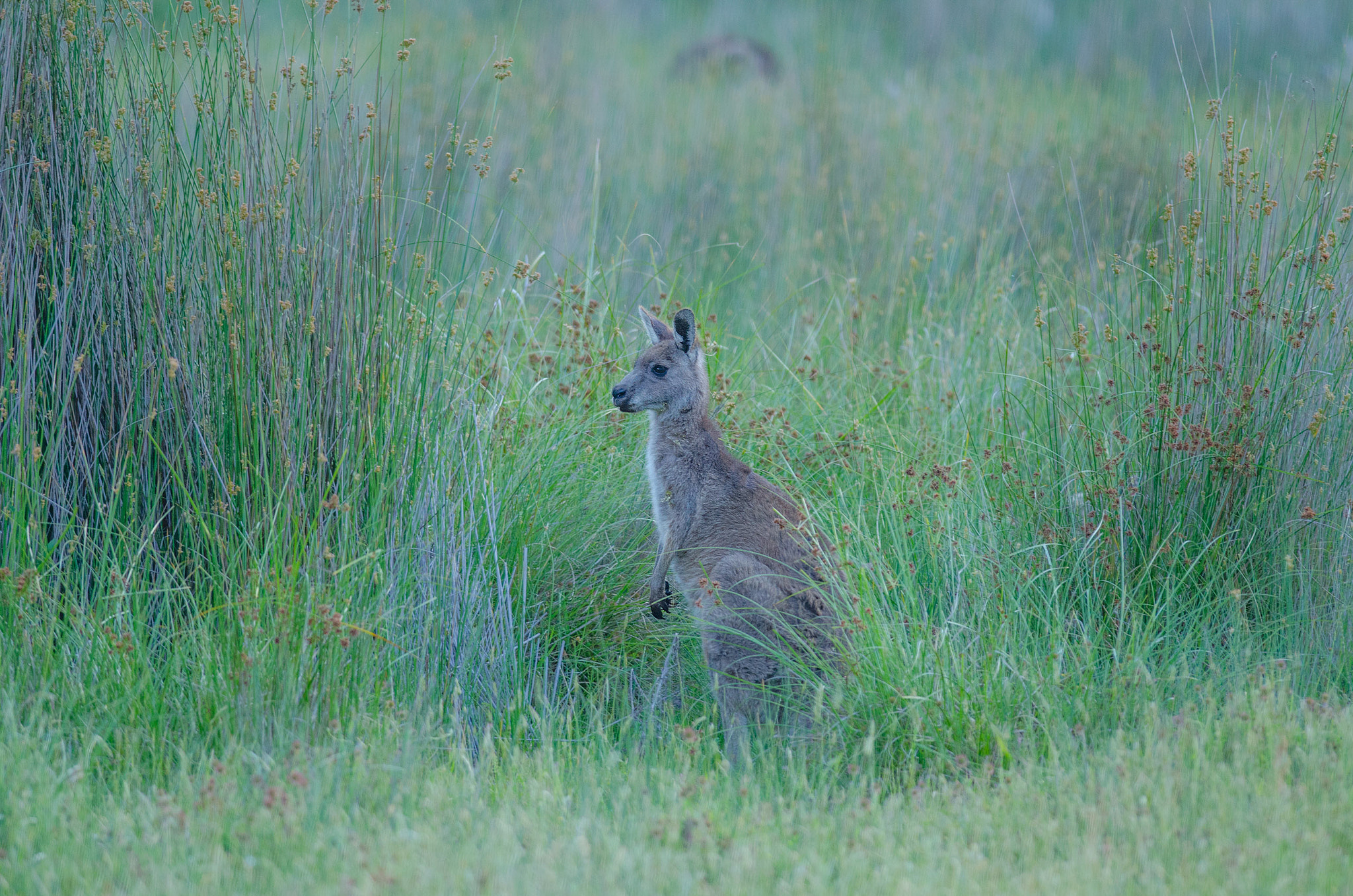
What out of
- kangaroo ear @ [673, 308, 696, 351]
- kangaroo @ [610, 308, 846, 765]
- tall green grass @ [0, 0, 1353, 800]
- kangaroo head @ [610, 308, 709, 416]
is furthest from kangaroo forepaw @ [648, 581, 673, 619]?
kangaroo ear @ [673, 308, 696, 351]

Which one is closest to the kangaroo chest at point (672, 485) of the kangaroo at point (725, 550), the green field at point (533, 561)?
the kangaroo at point (725, 550)

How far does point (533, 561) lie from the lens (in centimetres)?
481

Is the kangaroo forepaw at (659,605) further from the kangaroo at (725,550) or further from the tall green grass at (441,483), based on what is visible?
the tall green grass at (441,483)

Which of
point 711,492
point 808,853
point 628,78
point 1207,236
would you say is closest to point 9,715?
point 808,853

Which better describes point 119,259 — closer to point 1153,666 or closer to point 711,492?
point 711,492

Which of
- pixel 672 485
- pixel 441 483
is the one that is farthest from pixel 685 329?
pixel 441 483

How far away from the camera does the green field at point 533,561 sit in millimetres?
3115

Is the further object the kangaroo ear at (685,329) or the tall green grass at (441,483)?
the kangaroo ear at (685,329)

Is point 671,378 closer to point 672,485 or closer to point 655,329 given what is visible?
point 655,329

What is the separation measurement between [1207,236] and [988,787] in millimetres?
2438

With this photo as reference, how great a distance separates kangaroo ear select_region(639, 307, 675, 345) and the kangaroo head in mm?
40

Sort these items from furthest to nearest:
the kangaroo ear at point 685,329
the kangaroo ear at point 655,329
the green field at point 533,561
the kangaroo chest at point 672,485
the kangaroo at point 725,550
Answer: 1. the kangaroo ear at point 655,329
2. the kangaroo ear at point 685,329
3. the kangaroo chest at point 672,485
4. the kangaroo at point 725,550
5. the green field at point 533,561

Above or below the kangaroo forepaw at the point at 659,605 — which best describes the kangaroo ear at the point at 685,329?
above

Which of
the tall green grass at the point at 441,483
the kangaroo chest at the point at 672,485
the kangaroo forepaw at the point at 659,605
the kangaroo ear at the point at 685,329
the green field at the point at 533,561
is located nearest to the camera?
the green field at the point at 533,561
